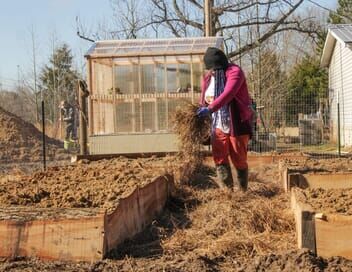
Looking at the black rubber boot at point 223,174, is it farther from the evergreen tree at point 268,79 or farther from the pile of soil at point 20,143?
the evergreen tree at point 268,79

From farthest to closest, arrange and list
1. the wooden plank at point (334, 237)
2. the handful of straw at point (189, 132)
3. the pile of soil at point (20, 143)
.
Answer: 1. the pile of soil at point (20, 143)
2. the handful of straw at point (189, 132)
3. the wooden plank at point (334, 237)

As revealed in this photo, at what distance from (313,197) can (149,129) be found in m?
10.5

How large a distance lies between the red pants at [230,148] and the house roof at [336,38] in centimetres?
1406

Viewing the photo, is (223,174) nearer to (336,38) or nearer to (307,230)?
(307,230)

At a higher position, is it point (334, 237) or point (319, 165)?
point (319, 165)

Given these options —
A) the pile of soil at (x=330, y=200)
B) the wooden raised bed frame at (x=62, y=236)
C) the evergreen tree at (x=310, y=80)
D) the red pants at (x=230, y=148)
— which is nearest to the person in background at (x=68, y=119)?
the evergreen tree at (x=310, y=80)

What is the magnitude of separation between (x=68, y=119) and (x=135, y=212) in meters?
19.4

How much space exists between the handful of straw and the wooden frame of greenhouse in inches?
281

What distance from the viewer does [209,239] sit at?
496cm

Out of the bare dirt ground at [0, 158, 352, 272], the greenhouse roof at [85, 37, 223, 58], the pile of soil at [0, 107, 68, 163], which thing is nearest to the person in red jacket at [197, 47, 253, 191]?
the bare dirt ground at [0, 158, 352, 272]

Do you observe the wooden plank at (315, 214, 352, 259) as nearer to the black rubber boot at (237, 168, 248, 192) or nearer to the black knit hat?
the black rubber boot at (237, 168, 248, 192)

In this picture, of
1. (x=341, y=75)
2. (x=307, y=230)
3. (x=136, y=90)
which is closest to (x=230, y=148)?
(x=307, y=230)

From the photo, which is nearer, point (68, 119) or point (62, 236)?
point (62, 236)

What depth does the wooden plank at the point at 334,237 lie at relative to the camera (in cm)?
424
